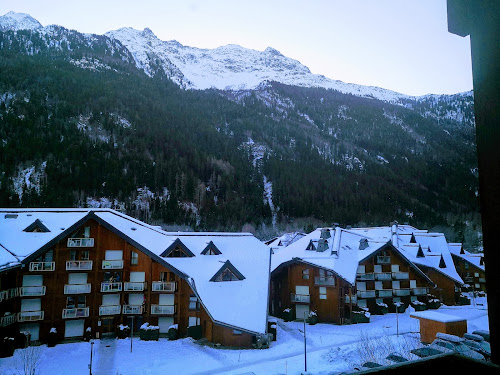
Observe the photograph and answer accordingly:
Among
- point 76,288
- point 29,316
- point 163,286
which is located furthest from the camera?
point 163,286

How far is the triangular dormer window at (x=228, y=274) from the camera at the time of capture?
126 feet

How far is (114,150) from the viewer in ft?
474

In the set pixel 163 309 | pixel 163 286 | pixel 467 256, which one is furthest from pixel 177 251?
pixel 467 256

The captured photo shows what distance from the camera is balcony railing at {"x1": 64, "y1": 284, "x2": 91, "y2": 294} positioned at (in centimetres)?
3447

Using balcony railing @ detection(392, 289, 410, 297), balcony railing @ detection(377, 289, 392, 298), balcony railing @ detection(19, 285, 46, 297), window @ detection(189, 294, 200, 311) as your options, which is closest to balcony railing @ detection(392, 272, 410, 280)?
balcony railing @ detection(392, 289, 410, 297)

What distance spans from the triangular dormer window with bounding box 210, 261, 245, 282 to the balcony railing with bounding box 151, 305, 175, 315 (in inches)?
203

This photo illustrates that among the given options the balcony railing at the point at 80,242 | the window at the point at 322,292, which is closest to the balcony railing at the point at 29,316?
the balcony railing at the point at 80,242

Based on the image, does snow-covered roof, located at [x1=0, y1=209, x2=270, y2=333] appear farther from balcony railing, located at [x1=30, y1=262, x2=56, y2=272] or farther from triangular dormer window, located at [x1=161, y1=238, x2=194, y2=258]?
balcony railing, located at [x1=30, y1=262, x2=56, y2=272]

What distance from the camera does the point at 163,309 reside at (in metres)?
36.6

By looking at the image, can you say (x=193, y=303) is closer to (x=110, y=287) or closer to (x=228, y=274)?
(x=228, y=274)

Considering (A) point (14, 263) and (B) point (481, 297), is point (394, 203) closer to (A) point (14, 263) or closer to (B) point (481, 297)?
(B) point (481, 297)

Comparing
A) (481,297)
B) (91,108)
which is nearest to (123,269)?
(481,297)

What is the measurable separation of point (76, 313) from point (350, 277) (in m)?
30.0

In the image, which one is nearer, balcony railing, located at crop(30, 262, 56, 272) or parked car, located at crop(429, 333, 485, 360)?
parked car, located at crop(429, 333, 485, 360)
